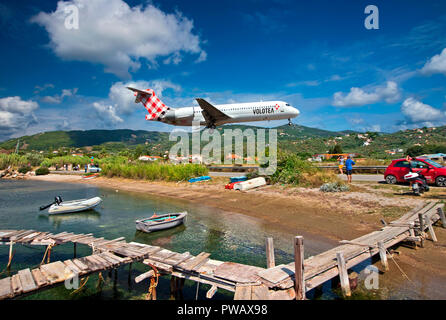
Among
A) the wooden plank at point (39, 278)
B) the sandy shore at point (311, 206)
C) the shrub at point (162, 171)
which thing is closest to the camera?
the wooden plank at point (39, 278)

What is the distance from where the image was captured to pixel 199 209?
1850 cm

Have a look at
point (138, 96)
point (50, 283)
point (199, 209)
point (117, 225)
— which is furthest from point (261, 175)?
point (50, 283)

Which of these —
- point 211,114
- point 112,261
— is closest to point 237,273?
point 112,261

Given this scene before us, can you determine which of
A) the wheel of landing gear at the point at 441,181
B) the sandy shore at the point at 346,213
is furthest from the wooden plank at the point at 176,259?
the wheel of landing gear at the point at 441,181

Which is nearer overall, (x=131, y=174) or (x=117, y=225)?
(x=117, y=225)

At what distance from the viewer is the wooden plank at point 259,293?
510 centimetres

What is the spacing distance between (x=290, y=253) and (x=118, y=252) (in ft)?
20.5

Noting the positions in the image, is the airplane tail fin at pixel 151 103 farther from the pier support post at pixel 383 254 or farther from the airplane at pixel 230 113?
the pier support post at pixel 383 254

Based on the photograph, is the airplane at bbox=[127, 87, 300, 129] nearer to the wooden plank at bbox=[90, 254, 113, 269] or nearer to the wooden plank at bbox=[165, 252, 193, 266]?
the wooden plank at bbox=[165, 252, 193, 266]

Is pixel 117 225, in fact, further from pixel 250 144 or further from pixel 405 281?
pixel 250 144

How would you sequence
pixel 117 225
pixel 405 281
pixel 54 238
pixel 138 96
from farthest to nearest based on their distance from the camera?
pixel 138 96
pixel 117 225
pixel 54 238
pixel 405 281

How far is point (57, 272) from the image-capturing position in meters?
6.16

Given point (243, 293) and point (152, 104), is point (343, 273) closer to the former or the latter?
point (243, 293)

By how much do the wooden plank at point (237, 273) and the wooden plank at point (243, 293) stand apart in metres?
0.19
